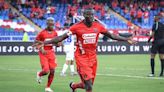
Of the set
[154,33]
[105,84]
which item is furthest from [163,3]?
[105,84]

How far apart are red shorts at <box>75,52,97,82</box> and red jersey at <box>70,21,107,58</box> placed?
0.12 metres

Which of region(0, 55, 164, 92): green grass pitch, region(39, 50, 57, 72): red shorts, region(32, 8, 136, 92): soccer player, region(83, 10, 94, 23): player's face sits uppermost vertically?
region(83, 10, 94, 23): player's face

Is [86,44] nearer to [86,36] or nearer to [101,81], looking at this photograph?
[86,36]

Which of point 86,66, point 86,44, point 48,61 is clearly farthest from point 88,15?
point 48,61

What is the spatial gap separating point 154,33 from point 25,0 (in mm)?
26274

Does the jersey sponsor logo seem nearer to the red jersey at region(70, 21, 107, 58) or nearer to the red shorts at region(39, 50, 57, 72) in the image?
the red jersey at region(70, 21, 107, 58)

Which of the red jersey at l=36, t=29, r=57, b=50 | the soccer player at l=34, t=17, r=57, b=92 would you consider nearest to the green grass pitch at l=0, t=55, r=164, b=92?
the soccer player at l=34, t=17, r=57, b=92

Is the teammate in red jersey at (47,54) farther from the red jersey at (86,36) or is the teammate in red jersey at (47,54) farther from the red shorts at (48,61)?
the red jersey at (86,36)

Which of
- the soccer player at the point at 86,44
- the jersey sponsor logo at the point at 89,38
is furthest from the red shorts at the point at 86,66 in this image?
the jersey sponsor logo at the point at 89,38

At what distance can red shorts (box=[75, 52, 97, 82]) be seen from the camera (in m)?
12.3

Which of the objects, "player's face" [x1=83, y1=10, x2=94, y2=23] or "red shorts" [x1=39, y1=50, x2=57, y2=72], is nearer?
"player's face" [x1=83, y1=10, x2=94, y2=23]

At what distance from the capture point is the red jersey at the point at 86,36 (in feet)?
40.4

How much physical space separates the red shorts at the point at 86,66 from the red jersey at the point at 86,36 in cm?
12

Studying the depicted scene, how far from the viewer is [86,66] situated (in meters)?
12.4
